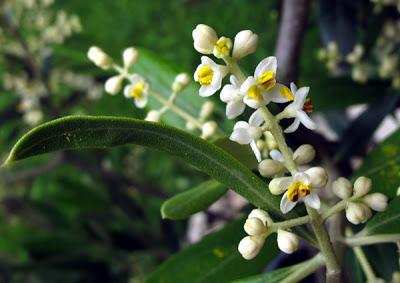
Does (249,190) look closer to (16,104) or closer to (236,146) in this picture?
(236,146)

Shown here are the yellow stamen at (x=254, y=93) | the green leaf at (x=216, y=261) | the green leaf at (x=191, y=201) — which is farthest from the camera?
the green leaf at (x=216, y=261)

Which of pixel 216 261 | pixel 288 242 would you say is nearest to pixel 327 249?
pixel 288 242

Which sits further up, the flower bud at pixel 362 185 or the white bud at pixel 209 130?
the white bud at pixel 209 130

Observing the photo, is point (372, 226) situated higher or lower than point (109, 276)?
lower

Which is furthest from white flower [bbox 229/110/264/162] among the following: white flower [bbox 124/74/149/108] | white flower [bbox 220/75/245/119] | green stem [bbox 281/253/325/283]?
white flower [bbox 124/74/149/108]

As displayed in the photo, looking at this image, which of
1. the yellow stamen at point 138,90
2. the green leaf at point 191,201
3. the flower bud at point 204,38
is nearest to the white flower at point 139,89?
the yellow stamen at point 138,90

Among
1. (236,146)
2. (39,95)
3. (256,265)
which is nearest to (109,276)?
(39,95)

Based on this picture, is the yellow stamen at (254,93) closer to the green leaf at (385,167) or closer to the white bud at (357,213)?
the white bud at (357,213)

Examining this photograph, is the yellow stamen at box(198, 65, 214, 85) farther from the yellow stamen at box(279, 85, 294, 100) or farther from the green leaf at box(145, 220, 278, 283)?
the green leaf at box(145, 220, 278, 283)
